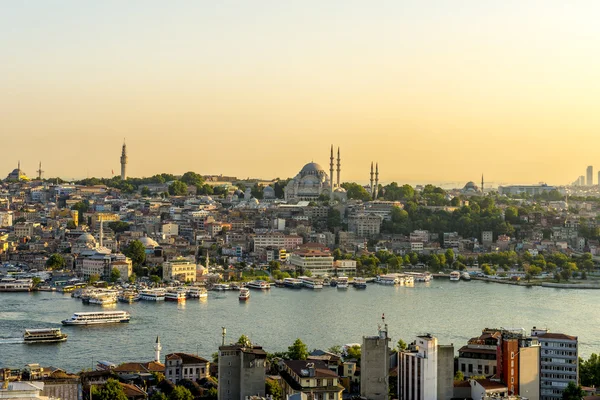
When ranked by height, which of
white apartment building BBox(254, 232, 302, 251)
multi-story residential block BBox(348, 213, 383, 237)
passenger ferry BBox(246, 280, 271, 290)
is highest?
multi-story residential block BBox(348, 213, 383, 237)

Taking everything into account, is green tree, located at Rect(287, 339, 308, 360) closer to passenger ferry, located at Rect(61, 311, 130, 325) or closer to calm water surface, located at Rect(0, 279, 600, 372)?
calm water surface, located at Rect(0, 279, 600, 372)

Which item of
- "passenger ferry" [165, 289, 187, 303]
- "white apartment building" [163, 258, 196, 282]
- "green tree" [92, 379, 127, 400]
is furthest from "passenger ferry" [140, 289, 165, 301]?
"green tree" [92, 379, 127, 400]

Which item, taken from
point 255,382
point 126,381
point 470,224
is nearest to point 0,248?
point 470,224

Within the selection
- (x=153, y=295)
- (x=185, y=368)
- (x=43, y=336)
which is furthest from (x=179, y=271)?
(x=185, y=368)

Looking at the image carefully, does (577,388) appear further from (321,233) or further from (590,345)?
(321,233)

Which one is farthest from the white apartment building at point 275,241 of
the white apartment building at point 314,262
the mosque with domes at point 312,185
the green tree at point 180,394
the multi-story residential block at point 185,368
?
the green tree at point 180,394

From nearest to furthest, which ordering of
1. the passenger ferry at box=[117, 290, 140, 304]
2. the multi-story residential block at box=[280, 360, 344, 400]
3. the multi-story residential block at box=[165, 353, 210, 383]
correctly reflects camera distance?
the multi-story residential block at box=[280, 360, 344, 400], the multi-story residential block at box=[165, 353, 210, 383], the passenger ferry at box=[117, 290, 140, 304]

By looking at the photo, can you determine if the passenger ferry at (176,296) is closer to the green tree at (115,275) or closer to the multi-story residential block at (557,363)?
the green tree at (115,275)
